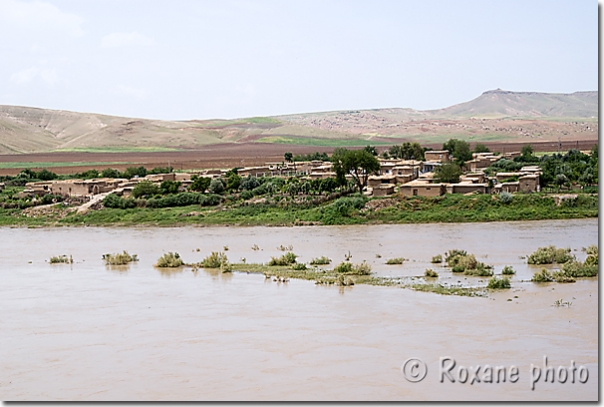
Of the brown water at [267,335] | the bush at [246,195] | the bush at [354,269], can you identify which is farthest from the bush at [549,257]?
the bush at [246,195]

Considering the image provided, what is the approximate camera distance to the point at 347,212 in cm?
2680

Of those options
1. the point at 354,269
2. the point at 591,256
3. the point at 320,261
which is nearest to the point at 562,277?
the point at 591,256

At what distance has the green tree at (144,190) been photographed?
32.4 m

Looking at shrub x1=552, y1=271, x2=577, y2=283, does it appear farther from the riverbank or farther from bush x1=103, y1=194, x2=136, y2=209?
bush x1=103, y1=194, x2=136, y2=209

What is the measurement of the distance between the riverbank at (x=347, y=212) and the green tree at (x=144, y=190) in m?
1.98

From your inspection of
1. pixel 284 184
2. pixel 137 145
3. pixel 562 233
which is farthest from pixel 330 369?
pixel 137 145

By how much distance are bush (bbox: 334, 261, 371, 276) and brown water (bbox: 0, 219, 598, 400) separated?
0.43 metres

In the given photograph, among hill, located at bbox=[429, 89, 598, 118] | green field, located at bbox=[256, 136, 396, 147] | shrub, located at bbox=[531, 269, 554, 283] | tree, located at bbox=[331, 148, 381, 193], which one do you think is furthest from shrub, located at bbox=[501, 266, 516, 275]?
hill, located at bbox=[429, 89, 598, 118]

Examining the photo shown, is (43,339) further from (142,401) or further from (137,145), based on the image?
(137,145)

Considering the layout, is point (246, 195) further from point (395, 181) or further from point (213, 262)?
point (213, 262)

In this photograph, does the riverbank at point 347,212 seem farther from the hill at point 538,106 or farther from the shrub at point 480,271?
the hill at point 538,106

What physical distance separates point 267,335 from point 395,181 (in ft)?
69.3

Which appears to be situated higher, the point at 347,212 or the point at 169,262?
the point at 347,212

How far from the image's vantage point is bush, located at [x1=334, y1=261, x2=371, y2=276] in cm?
1592
